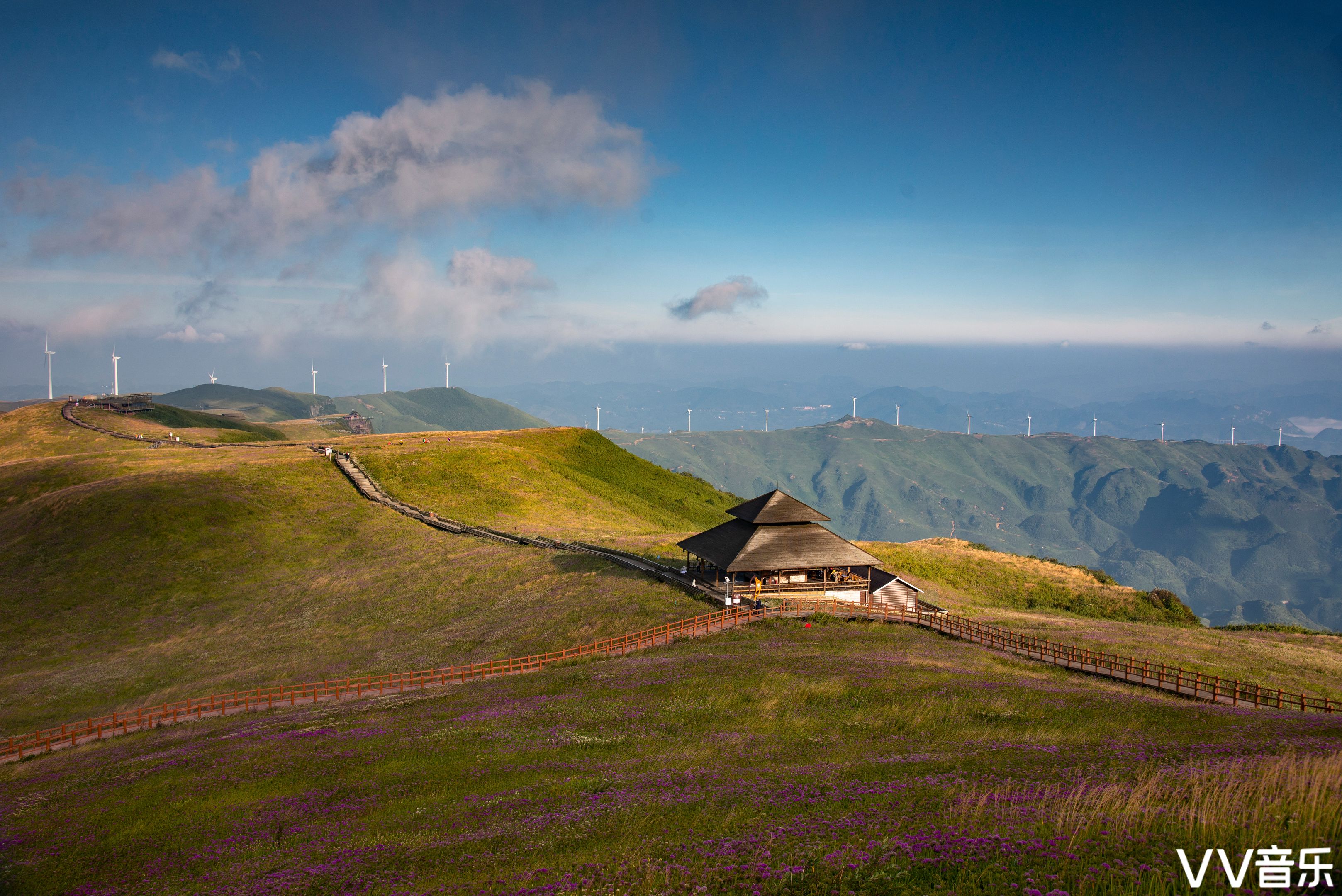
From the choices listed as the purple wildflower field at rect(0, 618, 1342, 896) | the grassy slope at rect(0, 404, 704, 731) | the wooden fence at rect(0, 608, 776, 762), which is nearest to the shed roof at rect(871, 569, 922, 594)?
the wooden fence at rect(0, 608, 776, 762)

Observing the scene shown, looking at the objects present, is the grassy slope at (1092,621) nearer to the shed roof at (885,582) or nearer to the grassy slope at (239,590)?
Answer: the shed roof at (885,582)

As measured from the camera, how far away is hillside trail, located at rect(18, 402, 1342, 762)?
3459 cm

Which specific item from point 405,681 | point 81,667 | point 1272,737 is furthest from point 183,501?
point 1272,737

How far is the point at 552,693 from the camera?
3397 cm

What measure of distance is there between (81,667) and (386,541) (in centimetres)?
3133

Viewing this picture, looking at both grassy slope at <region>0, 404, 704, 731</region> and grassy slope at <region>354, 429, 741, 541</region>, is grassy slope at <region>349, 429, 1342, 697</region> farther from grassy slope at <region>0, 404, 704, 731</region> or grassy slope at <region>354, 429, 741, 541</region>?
grassy slope at <region>0, 404, 704, 731</region>

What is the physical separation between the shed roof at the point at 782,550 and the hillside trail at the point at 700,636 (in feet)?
8.67

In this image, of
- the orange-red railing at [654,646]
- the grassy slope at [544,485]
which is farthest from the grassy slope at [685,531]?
the orange-red railing at [654,646]

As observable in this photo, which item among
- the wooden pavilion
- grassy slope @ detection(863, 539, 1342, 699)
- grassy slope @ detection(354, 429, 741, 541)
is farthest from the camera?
grassy slope @ detection(354, 429, 741, 541)

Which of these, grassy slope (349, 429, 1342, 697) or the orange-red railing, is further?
grassy slope (349, 429, 1342, 697)

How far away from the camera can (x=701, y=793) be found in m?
18.1

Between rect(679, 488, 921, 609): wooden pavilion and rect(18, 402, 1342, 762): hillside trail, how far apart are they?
5.19 feet

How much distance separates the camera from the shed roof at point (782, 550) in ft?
181

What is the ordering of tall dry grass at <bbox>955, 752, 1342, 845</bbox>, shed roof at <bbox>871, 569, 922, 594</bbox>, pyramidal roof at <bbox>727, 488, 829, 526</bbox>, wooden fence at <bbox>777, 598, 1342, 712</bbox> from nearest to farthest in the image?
tall dry grass at <bbox>955, 752, 1342, 845</bbox>, wooden fence at <bbox>777, 598, 1342, 712</bbox>, pyramidal roof at <bbox>727, 488, 829, 526</bbox>, shed roof at <bbox>871, 569, 922, 594</bbox>
